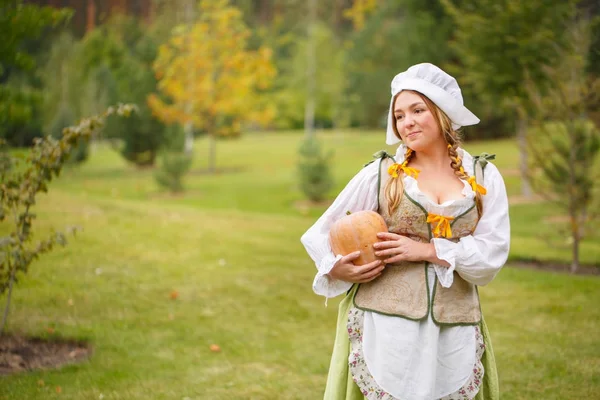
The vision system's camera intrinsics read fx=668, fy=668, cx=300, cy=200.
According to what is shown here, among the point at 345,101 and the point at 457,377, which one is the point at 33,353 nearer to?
the point at 457,377

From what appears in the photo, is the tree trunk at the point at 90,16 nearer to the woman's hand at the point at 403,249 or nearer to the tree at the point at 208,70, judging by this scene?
the tree at the point at 208,70

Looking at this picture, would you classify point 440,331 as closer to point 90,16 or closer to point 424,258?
point 424,258

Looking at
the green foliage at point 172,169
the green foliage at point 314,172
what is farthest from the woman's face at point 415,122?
the green foliage at point 172,169

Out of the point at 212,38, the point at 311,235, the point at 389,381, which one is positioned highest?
the point at 212,38

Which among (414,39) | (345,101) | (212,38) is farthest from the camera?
(345,101)

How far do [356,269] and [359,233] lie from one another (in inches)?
6.5

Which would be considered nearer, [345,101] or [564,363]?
[564,363]

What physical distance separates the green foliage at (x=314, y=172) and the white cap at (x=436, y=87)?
→ 13438 millimetres

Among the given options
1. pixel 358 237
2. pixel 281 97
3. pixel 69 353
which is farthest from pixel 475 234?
pixel 281 97

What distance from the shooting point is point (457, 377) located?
8.95ft

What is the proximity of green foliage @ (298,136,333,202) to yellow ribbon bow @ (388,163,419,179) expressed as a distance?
13.4 m

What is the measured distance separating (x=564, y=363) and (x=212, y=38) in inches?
864

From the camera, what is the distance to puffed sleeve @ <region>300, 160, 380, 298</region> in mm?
2883

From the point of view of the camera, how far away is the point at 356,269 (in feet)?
9.10
